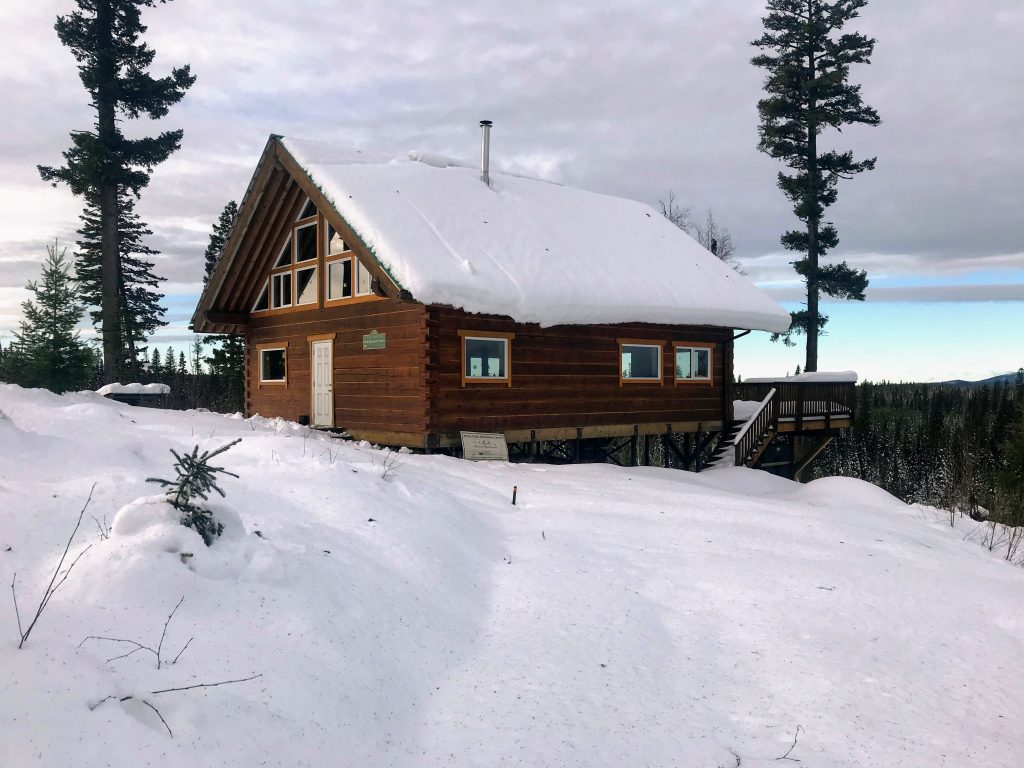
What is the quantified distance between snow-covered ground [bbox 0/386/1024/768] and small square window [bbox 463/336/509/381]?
21.6 feet

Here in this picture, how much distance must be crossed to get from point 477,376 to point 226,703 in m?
11.8

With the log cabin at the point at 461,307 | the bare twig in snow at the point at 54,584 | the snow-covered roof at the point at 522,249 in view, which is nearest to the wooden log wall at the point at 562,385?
the log cabin at the point at 461,307

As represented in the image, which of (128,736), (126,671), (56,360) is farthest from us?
(56,360)

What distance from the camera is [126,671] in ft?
11.5

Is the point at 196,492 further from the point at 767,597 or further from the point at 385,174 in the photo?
the point at 385,174

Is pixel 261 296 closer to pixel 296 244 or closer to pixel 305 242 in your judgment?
pixel 296 244

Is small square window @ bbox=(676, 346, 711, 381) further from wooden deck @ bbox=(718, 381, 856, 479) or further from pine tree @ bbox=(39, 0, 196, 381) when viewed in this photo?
pine tree @ bbox=(39, 0, 196, 381)

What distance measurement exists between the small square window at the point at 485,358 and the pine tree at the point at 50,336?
9.05m

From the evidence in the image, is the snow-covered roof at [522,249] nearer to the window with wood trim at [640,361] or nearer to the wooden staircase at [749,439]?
the window with wood trim at [640,361]

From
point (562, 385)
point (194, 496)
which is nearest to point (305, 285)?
point (562, 385)

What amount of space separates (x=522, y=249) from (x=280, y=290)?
267 inches

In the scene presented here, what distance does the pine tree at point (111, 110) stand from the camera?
21875 millimetres

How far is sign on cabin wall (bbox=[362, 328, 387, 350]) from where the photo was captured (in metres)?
15.3

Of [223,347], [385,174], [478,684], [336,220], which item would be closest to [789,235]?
[385,174]
